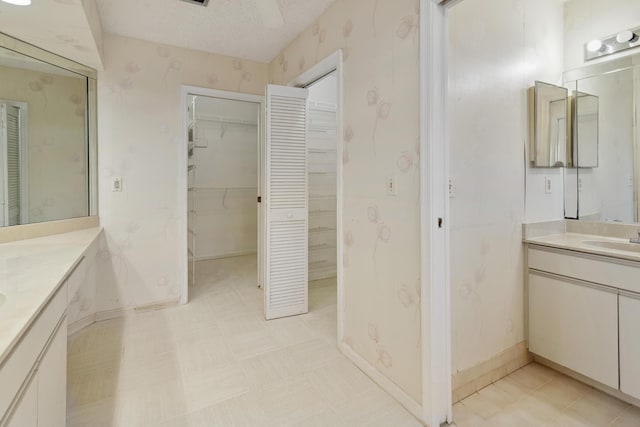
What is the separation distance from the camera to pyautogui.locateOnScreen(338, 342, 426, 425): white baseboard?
1538 millimetres

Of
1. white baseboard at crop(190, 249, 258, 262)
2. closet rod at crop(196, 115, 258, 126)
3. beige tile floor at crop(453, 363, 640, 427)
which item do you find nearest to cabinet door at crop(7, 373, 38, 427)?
beige tile floor at crop(453, 363, 640, 427)

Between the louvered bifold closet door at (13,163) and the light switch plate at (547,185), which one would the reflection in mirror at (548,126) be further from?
the louvered bifold closet door at (13,163)

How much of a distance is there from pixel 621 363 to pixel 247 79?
3518mm

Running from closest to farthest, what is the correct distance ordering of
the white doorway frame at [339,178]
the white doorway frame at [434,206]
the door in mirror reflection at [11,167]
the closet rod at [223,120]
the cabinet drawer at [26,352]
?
the cabinet drawer at [26,352], the white doorway frame at [434,206], the door in mirror reflection at [11,167], the white doorway frame at [339,178], the closet rod at [223,120]

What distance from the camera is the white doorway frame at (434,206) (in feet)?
4.66

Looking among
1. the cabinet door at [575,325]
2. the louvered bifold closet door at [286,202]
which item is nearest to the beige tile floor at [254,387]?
the cabinet door at [575,325]

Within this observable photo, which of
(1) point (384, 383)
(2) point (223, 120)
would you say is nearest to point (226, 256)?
(2) point (223, 120)

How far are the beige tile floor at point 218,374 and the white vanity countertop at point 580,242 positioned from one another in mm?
1324

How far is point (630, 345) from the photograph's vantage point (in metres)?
1.57

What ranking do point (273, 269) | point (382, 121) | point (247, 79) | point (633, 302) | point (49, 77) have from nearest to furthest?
point (633, 302) < point (382, 121) < point (49, 77) < point (273, 269) < point (247, 79)

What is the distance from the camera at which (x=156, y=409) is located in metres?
1.57

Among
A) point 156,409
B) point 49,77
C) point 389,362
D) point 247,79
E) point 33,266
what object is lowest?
point 156,409

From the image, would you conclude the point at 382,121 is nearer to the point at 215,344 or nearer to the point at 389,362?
the point at 389,362

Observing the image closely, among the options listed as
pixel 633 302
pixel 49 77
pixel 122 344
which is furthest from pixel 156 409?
pixel 633 302
